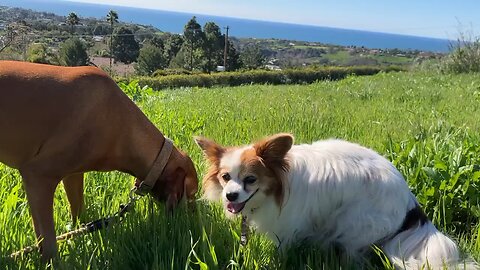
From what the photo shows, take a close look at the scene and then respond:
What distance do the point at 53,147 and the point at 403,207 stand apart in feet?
6.72

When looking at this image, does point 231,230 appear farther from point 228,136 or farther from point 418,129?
point 418,129

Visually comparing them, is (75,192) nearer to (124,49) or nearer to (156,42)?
(124,49)

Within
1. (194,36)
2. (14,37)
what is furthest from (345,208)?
(194,36)

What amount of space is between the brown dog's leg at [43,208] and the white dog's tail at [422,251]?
1.90m

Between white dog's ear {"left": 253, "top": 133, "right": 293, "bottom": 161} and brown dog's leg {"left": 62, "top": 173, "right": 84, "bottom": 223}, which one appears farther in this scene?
brown dog's leg {"left": 62, "top": 173, "right": 84, "bottom": 223}

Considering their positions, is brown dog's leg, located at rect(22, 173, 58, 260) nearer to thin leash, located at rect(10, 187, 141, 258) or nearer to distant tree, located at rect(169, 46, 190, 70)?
thin leash, located at rect(10, 187, 141, 258)

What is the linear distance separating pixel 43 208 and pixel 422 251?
211 cm

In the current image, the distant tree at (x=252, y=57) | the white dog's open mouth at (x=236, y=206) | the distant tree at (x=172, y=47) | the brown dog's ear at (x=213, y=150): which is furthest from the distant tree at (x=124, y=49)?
the white dog's open mouth at (x=236, y=206)

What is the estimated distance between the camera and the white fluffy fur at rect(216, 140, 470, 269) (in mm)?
2662

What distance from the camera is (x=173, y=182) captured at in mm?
3168

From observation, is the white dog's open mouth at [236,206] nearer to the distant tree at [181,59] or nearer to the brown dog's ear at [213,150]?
the brown dog's ear at [213,150]

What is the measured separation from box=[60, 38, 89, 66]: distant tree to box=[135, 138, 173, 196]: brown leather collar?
55108 mm

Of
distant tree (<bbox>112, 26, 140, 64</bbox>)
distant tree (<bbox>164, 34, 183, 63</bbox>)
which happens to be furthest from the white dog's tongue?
distant tree (<bbox>112, 26, 140, 64</bbox>)

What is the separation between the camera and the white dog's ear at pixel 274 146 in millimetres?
2561
